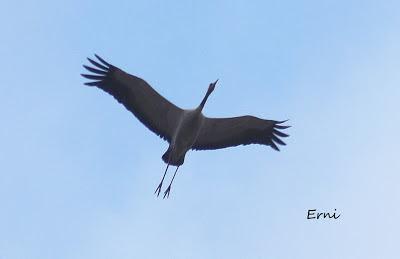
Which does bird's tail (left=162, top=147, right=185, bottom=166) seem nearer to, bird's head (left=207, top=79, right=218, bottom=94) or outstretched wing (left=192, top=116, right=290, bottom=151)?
outstretched wing (left=192, top=116, right=290, bottom=151)

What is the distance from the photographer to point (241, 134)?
21484 mm

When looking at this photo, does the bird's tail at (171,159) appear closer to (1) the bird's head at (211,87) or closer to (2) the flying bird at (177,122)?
(2) the flying bird at (177,122)

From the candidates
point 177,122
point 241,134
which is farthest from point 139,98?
point 241,134

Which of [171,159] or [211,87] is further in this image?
[211,87]

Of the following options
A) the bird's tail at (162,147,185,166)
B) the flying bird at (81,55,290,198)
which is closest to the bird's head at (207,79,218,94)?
the flying bird at (81,55,290,198)

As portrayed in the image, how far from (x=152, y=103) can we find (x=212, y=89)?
1543mm

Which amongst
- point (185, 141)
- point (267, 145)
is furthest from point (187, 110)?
point (267, 145)

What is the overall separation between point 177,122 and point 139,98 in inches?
44.3

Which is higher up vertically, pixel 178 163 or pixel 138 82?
pixel 138 82

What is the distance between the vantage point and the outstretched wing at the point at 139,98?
2055 centimetres

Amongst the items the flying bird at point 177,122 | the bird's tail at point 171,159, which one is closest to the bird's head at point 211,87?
the flying bird at point 177,122

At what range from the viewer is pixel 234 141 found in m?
21.5

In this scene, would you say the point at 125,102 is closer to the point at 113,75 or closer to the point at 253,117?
the point at 113,75

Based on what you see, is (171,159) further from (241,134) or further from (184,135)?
(241,134)
